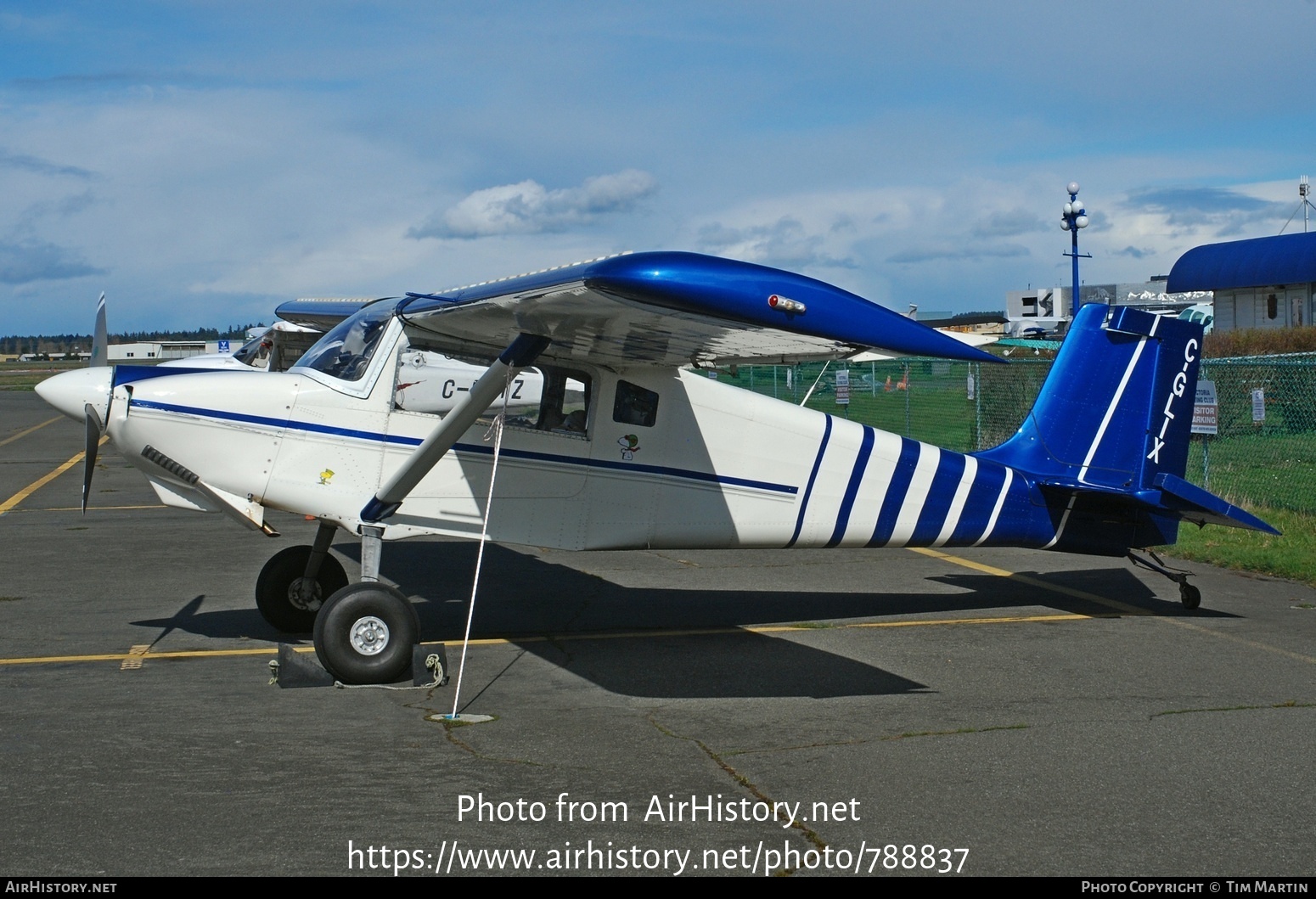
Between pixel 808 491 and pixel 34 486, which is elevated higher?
pixel 808 491

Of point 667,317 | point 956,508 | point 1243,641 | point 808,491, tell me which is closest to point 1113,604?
point 1243,641

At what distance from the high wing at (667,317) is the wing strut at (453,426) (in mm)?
115

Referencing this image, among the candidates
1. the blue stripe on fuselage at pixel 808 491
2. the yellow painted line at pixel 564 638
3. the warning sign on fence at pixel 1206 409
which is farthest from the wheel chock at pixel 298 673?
the warning sign on fence at pixel 1206 409

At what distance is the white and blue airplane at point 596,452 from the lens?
6.78 meters

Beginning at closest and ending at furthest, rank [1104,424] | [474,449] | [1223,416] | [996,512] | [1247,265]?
[474,449]
[996,512]
[1104,424]
[1223,416]
[1247,265]

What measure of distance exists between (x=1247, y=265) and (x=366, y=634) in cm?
3752

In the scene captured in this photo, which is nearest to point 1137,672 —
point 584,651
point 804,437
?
point 804,437

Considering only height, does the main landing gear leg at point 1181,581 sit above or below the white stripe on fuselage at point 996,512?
below

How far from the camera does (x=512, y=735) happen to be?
576 centimetres

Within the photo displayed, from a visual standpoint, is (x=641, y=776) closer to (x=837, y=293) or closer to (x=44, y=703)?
(x=837, y=293)

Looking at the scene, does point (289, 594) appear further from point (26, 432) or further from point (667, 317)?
point (26, 432)

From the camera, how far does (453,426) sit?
6.79 m

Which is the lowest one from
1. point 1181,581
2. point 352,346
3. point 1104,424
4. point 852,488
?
point 1181,581

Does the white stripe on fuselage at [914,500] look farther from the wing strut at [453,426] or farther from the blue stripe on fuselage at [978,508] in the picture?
the wing strut at [453,426]
